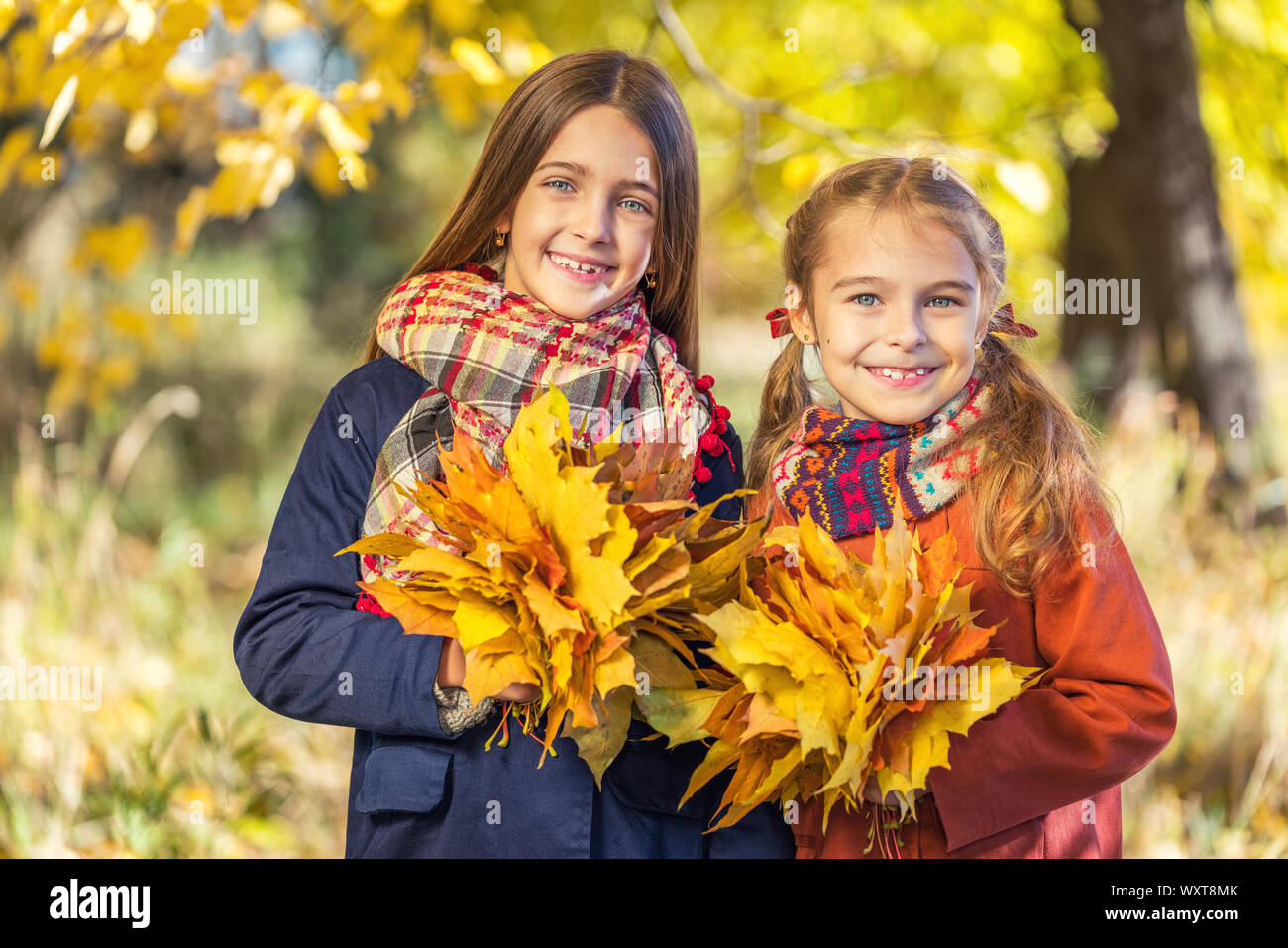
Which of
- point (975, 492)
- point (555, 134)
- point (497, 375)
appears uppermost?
point (555, 134)

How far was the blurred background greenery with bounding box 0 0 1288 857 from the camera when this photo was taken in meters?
3.63

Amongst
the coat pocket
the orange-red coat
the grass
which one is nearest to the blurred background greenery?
the grass

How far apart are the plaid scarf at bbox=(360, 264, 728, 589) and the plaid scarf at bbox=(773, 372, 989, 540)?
0.23m

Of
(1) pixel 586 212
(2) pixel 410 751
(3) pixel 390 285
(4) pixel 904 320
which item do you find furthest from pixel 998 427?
(3) pixel 390 285

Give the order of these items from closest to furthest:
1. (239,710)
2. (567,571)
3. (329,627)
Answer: (567,571) < (329,627) < (239,710)

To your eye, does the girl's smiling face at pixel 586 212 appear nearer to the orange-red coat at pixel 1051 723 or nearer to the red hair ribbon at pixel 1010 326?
the red hair ribbon at pixel 1010 326

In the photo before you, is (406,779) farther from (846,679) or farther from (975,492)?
(975,492)

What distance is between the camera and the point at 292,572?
2074 millimetres

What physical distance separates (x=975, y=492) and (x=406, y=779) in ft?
3.56

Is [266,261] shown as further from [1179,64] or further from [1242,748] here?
[1242,748]

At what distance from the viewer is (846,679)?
1.75m

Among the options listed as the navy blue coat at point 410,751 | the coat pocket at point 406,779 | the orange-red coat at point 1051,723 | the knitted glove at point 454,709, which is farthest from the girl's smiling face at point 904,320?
the coat pocket at point 406,779

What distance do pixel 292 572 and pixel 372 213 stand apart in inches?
282
